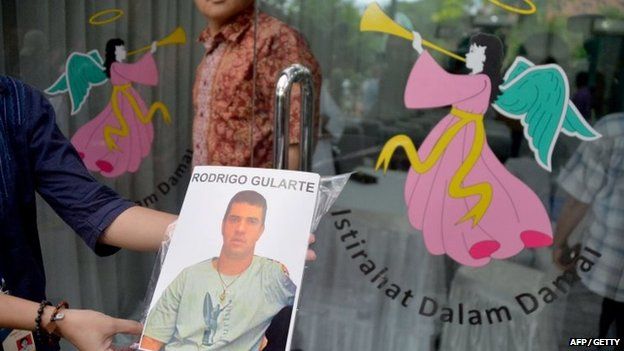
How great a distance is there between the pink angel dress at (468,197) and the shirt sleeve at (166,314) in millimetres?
1085

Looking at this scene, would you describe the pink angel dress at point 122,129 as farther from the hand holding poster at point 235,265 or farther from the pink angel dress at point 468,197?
the hand holding poster at point 235,265

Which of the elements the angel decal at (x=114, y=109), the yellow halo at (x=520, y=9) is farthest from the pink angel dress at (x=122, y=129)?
the yellow halo at (x=520, y=9)

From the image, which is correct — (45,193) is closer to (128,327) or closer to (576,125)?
(128,327)

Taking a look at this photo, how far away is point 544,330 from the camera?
184cm

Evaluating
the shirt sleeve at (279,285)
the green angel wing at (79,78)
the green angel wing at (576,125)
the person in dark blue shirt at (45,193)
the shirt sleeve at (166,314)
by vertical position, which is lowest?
the shirt sleeve at (166,314)

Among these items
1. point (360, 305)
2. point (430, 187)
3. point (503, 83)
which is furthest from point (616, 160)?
point (360, 305)

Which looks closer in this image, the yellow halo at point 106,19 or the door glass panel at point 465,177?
the door glass panel at point 465,177

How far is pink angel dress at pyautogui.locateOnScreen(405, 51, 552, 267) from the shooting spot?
175 centimetres

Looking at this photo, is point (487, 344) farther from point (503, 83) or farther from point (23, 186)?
point (23, 186)

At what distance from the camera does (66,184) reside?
46.3 inches

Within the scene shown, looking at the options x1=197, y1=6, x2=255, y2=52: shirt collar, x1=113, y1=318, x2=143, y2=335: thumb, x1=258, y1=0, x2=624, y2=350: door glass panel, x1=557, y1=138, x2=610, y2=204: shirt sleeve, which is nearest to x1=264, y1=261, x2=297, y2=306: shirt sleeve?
x1=113, y1=318, x2=143, y2=335: thumb

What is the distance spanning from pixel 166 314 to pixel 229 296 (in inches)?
4.1

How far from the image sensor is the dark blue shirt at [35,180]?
1154 millimetres

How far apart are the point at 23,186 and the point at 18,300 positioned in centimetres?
26
